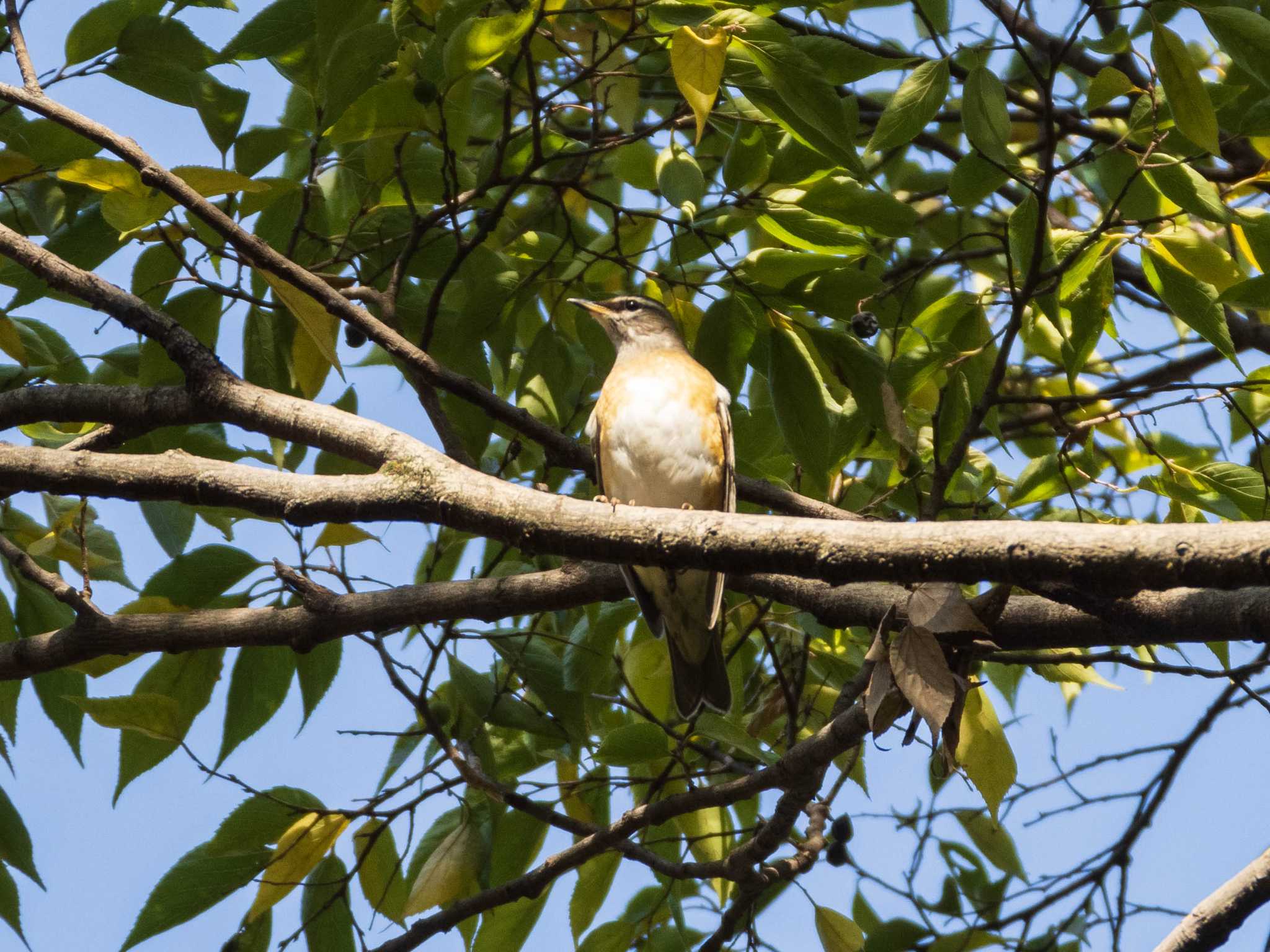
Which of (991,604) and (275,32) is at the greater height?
(275,32)

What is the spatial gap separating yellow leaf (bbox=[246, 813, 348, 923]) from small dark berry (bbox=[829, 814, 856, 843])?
5.24 feet

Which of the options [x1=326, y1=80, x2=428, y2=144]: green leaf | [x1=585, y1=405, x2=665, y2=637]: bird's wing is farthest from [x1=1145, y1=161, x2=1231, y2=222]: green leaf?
[x1=326, y1=80, x2=428, y2=144]: green leaf

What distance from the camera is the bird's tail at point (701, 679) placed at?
14.5ft

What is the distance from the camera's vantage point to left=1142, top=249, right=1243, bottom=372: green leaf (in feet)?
10.2

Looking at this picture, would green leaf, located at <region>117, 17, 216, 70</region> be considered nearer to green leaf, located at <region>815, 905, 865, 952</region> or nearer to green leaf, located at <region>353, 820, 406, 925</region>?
green leaf, located at <region>353, 820, 406, 925</region>

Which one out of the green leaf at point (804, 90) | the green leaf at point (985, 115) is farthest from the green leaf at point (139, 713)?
the green leaf at point (985, 115)

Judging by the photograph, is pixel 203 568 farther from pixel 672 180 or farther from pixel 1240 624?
pixel 1240 624

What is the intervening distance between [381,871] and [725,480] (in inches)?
75.2

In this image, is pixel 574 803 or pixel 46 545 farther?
pixel 574 803

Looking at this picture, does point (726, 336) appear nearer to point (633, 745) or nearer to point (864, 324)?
point (864, 324)

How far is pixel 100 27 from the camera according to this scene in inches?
138

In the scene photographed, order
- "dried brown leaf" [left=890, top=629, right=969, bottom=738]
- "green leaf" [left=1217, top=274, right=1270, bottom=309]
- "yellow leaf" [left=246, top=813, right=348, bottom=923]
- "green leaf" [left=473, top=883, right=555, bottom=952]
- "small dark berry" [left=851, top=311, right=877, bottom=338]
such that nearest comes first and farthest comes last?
1. "dried brown leaf" [left=890, top=629, right=969, bottom=738]
2. "green leaf" [left=1217, top=274, right=1270, bottom=309]
3. "yellow leaf" [left=246, top=813, right=348, bottom=923]
4. "small dark berry" [left=851, top=311, right=877, bottom=338]
5. "green leaf" [left=473, top=883, right=555, bottom=952]

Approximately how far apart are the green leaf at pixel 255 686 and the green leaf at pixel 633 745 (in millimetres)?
1098

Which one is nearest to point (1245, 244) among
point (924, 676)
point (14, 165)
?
point (924, 676)
